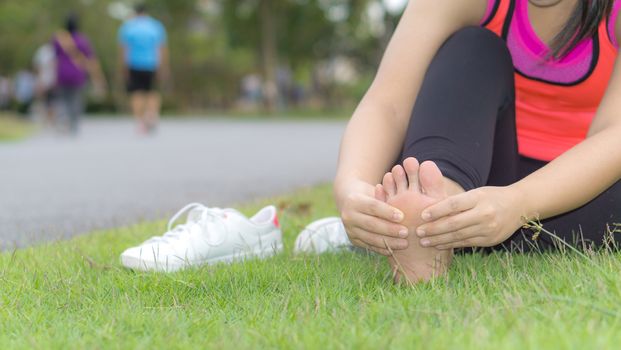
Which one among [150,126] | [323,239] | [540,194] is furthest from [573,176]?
[150,126]

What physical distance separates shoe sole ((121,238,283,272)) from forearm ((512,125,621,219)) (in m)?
0.88

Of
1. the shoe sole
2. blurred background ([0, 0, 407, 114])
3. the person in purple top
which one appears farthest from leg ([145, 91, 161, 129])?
blurred background ([0, 0, 407, 114])

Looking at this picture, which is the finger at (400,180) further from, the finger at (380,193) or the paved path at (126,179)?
the paved path at (126,179)

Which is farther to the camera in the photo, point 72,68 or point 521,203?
point 72,68

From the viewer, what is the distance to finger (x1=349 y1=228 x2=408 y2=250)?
5.82 feet

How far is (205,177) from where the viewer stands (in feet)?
19.1

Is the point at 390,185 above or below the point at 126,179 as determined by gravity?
above

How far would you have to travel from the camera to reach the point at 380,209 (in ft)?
5.61

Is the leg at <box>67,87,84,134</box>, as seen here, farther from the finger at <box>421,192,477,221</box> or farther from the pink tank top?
the finger at <box>421,192,477,221</box>

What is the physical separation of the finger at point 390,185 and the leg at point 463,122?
4 cm

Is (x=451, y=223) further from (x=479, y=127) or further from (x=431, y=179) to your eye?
(x=479, y=127)

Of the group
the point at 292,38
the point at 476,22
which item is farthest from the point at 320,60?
the point at 476,22

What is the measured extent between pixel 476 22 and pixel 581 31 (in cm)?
33

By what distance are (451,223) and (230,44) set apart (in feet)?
98.6
